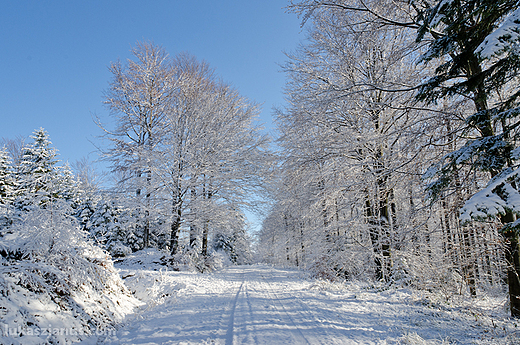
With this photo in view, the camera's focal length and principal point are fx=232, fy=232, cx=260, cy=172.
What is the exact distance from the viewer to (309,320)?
4.57 m

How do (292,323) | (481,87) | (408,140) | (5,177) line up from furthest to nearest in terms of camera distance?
(5,177) → (408,140) → (292,323) → (481,87)

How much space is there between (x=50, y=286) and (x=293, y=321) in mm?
4340

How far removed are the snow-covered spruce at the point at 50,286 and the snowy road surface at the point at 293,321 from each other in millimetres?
607

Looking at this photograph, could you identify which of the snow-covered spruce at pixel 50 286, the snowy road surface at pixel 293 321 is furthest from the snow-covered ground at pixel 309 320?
the snow-covered spruce at pixel 50 286

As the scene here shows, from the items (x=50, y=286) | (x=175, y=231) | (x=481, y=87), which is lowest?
(x=50, y=286)

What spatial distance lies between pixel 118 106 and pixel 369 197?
14.5 meters

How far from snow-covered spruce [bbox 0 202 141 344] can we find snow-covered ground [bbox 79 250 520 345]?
1.55ft

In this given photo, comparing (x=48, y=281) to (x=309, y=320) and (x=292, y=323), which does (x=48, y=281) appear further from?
(x=309, y=320)

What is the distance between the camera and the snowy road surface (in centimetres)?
379

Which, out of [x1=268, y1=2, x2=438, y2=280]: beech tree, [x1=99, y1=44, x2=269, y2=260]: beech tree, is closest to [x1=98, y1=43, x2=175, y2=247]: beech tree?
[x1=99, y1=44, x2=269, y2=260]: beech tree

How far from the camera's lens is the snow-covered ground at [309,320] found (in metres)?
3.80

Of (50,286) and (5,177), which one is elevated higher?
(5,177)

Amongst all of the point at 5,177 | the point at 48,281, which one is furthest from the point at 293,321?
the point at 5,177

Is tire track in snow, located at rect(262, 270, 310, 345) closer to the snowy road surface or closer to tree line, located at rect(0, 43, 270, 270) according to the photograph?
the snowy road surface
